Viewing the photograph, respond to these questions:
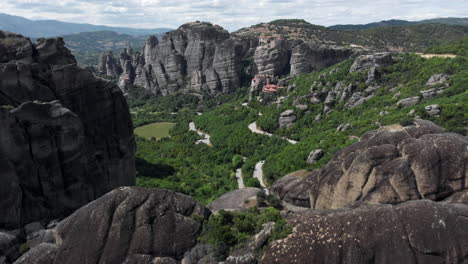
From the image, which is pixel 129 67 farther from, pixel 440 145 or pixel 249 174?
pixel 440 145

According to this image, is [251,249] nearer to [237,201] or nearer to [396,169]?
[396,169]

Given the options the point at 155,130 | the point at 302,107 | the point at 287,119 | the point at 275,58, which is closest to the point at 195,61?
the point at 275,58

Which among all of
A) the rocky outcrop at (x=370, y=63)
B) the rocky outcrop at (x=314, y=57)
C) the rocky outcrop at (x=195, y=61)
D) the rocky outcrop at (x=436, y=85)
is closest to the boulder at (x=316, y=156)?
the rocky outcrop at (x=436, y=85)

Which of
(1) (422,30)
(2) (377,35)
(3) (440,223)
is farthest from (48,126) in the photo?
(1) (422,30)

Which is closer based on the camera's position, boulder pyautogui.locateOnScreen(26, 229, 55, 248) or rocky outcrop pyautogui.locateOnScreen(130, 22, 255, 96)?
boulder pyautogui.locateOnScreen(26, 229, 55, 248)

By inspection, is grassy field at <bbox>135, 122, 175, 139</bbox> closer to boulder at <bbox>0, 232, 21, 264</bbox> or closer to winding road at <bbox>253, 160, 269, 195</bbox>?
winding road at <bbox>253, 160, 269, 195</bbox>

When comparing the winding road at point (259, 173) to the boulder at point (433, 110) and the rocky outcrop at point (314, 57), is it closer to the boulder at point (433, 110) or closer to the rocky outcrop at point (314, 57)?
the boulder at point (433, 110)

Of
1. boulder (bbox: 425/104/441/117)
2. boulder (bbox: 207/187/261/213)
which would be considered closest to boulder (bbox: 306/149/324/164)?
boulder (bbox: 425/104/441/117)
